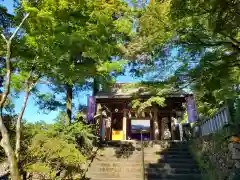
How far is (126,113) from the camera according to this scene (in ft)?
52.3

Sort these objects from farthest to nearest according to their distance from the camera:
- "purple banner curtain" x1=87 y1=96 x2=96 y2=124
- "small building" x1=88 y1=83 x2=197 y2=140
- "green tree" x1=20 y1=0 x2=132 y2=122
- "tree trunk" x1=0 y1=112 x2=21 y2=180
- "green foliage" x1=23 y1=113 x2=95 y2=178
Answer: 1. "small building" x1=88 y1=83 x2=197 y2=140
2. "purple banner curtain" x1=87 y1=96 x2=96 y2=124
3. "green tree" x1=20 y1=0 x2=132 y2=122
4. "green foliage" x1=23 y1=113 x2=95 y2=178
5. "tree trunk" x1=0 y1=112 x2=21 y2=180

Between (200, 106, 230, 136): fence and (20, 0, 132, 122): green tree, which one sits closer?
(200, 106, 230, 136): fence

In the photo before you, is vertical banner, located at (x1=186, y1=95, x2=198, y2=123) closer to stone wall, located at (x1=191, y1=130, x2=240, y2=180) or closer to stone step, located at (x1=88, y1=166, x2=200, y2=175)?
stone wall, located at (x1=191, y1=130, x2=240, y2=180)

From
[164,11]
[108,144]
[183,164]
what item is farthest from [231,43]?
[108,144]

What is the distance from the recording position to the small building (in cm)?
1482

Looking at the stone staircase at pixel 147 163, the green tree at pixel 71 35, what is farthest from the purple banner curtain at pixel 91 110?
the green tree at pixel 71 35

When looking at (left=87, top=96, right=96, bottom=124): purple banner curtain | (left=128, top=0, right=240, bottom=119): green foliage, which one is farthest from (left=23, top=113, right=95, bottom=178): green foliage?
(left=87, top=96, right=96, bottom=124): purple banner curtain

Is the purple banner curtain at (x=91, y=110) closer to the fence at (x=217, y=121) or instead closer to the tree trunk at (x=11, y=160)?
the fence at (x=217, y=121)

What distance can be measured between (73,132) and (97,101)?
5103 mm

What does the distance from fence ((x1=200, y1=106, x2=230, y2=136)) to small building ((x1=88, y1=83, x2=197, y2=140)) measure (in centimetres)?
424

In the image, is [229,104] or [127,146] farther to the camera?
[127,146]

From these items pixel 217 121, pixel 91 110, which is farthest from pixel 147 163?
pixel 91 110

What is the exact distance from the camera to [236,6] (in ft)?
13.2

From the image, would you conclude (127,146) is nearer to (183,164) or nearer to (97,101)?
(183,164)
